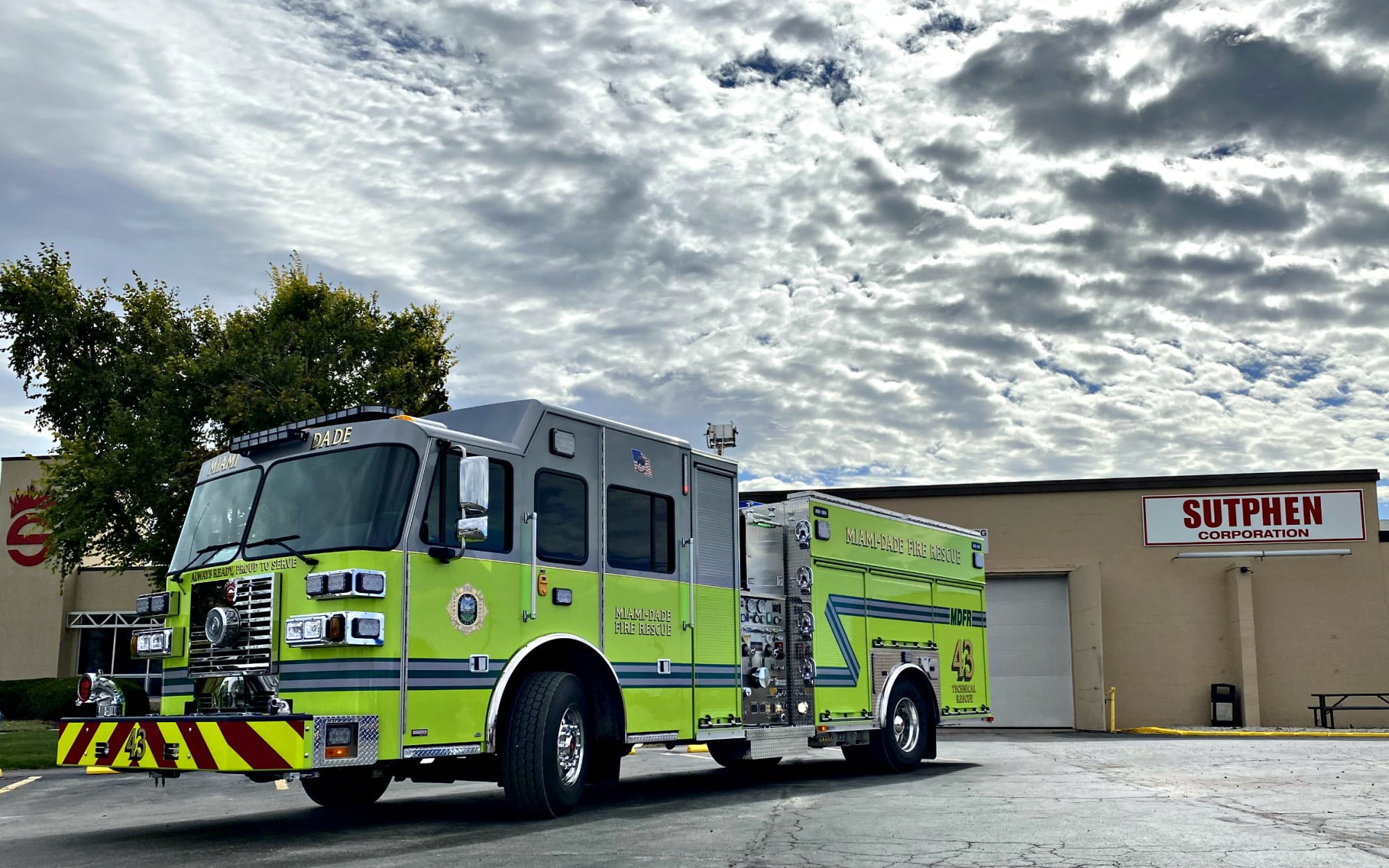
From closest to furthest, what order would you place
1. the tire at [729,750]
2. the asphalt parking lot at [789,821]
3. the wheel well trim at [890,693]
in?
A: the asphalt parking lot at [789,821] → the tire at [729,750] → the wheel well trim at [890,693]

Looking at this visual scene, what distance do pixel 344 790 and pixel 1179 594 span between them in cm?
2175

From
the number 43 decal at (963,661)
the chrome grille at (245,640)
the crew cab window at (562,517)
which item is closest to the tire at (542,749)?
the crew cab window at (562,517)

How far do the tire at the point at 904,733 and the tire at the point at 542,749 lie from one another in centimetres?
539

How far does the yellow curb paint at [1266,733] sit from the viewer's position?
24.2 m

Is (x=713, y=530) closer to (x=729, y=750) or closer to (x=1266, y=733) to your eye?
(x=729, y=750)

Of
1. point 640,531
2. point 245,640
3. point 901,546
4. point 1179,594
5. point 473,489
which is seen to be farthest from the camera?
point 1179,594

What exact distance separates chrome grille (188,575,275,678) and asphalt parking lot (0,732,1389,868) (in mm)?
1211

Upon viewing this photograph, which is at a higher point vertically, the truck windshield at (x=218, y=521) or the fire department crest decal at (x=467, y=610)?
the truck windshield at (x=218, y=521)

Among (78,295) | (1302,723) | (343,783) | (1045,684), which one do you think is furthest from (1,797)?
(1302,723)

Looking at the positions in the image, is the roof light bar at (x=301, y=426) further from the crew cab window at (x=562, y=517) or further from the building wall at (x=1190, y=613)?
the building wall at (x=1190, y=613)

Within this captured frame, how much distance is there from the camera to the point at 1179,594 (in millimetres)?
27781

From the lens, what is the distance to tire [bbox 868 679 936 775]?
14180mm

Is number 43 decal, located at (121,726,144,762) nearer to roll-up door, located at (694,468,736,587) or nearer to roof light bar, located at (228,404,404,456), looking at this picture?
roof light bar, located at (228,404,404,456)

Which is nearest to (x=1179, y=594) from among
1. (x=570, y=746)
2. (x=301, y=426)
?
(x=570, y=746)
